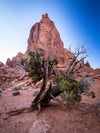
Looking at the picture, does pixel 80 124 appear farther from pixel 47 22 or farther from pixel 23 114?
pixel 47 22

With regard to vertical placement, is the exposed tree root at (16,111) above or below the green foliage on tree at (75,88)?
below

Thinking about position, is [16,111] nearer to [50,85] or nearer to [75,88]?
[50,85]

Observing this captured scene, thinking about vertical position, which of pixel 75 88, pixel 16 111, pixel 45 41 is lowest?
pixel 16 111

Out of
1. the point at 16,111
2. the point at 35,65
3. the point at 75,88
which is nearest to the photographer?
the point at 16,111

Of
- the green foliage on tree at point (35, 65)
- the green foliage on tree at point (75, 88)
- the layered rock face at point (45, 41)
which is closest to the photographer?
the green foliage on tree at point (75, 88)

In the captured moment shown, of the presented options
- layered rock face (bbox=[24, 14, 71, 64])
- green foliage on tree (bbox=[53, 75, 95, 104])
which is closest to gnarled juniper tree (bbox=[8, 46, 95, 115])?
green foliage on tree (bbox=[53, 75, 95, 104])

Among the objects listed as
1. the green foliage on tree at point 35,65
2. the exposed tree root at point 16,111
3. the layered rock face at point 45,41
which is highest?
the layered rock face at point 45,41

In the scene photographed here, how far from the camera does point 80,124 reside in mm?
3617

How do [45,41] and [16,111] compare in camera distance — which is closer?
[16,111]

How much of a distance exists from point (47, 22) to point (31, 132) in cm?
3766

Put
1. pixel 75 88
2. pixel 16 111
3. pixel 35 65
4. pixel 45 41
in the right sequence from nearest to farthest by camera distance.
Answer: pixel 16 111 → pixel 75 88 → pixel 35 65 → pixel 45 41

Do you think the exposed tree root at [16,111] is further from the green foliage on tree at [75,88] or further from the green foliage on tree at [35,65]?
the green foliage on tree at [75,88]

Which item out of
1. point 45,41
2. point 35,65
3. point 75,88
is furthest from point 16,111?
point 45,41

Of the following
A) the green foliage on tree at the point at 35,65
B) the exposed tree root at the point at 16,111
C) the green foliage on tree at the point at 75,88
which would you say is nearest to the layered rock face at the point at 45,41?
the green foliage on tree at the point at 35,65
